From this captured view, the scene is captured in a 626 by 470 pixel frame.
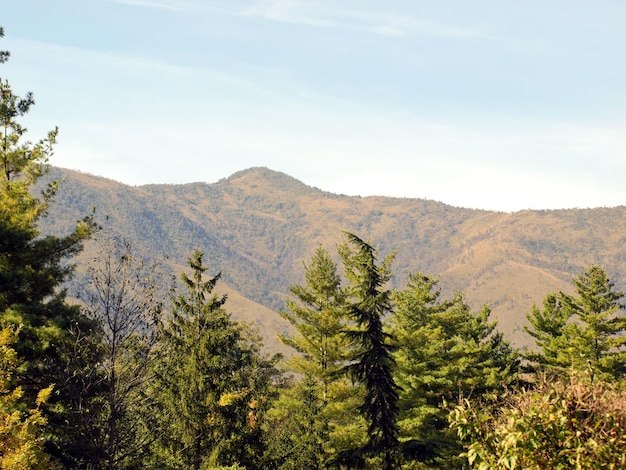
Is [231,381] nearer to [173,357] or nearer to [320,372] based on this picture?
[173,357]

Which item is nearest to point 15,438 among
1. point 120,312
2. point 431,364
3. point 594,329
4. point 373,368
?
point 120,312

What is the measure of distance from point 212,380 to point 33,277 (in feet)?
24.7

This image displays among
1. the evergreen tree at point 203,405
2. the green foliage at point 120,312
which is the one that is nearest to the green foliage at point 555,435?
the green foliage at point 120,312

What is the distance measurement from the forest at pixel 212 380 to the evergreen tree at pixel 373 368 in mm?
64

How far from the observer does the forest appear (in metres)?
10.1

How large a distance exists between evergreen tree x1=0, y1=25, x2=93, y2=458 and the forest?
0.06m

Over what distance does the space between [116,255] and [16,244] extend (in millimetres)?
8604

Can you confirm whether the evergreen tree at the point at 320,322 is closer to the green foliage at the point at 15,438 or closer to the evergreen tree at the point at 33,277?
the evergreen tree at the point at 33,277

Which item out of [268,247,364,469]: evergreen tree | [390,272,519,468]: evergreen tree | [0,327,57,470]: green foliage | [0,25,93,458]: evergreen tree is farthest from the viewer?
[390,272,519,468]: evergreen tree

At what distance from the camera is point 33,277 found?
70.3ft

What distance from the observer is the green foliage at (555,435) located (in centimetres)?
913

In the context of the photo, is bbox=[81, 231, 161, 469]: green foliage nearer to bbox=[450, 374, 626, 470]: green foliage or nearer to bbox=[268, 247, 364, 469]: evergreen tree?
bbox=[450, 374, 626, 470]: green foliage

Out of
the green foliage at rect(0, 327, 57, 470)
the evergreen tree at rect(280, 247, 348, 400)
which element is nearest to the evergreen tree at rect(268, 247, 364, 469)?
the evergreen tree at rect(280, 247, 348, 400)

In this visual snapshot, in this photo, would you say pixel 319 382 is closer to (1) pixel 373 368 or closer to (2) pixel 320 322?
(2) pixel 320 322
